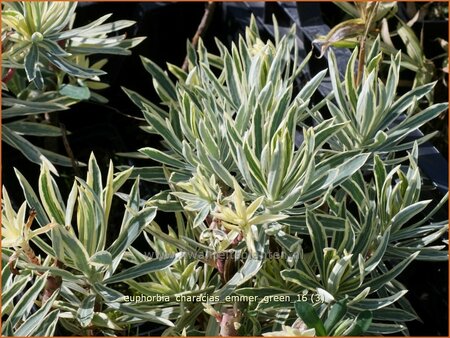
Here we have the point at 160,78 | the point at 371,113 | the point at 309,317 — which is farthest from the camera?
the point at 160,78

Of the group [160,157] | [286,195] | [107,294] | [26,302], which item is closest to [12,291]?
[26,302]

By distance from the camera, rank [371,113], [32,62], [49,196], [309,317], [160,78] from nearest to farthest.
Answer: [309,317], [49,196], [371,113], [32,62], [160,78]

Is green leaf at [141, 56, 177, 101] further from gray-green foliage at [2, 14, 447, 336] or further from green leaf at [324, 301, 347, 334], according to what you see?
green leaf at [324, 301, 347, 334]

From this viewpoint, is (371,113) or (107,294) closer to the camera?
(107,294)

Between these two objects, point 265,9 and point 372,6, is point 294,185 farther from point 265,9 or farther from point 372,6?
point 265,9

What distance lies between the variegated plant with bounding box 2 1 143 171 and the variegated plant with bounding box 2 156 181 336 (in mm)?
305

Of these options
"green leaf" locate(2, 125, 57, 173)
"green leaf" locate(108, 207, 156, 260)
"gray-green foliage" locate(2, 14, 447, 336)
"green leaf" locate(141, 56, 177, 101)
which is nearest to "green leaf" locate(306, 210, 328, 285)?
"gray-green foliage" locate(2, 14, 447, 336)

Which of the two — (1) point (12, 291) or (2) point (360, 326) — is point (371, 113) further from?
(1) point (12, 291)

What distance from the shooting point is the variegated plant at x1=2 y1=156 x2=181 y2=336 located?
967mm

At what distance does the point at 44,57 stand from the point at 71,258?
49 cm

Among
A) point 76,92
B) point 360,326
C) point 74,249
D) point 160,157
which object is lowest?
point 360,326

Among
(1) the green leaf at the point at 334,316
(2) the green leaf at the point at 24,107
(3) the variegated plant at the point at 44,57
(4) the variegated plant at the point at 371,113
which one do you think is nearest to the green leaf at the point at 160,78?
(3) the variegated plant at the point at 44,57

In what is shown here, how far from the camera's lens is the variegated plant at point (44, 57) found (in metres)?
1.29

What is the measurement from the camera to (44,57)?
1.32 meters
